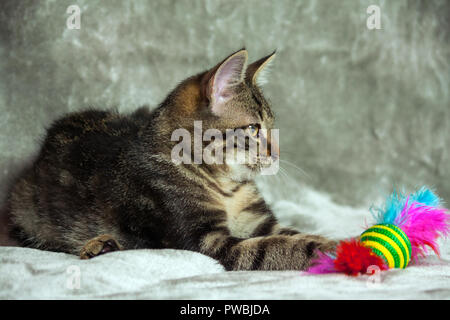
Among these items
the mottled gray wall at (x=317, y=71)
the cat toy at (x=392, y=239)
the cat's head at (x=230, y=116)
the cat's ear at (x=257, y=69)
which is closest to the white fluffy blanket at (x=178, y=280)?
the cat toy at (x=392, y=239)

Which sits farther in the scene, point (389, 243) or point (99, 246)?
point (99, 246)

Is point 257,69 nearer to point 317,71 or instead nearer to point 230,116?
point 230,116

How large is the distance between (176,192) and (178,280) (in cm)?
40

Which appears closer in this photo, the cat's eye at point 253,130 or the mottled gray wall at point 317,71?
the cat's eye at point 253,130

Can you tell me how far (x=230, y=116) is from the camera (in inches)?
75.1

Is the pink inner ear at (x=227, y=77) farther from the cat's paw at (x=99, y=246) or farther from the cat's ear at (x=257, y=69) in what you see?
the cat's paw at (x=99, y=246)

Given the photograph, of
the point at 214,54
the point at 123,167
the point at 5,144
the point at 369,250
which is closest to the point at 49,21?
the point at 5,144

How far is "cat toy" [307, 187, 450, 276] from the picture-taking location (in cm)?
157

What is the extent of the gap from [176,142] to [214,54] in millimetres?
1113

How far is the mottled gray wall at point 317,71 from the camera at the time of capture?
9.30 ft

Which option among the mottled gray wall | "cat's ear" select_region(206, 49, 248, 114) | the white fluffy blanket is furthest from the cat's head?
the mottled gray wall

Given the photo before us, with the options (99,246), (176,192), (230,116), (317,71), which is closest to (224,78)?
(230,116)

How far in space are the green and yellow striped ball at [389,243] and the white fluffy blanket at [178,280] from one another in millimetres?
45

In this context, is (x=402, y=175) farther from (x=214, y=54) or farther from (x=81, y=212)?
(x=81, y=212)
